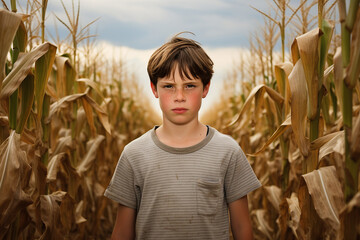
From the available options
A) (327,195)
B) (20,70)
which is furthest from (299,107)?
(20,70)

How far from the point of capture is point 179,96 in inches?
71.5

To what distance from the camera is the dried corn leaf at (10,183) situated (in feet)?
6.49

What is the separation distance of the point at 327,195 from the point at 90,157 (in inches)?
99.5

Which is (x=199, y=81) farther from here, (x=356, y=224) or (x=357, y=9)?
(x=356, y=224)

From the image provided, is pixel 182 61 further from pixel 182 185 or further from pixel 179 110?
pixel 182 185

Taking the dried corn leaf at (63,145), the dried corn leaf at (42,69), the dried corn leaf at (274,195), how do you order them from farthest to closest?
1. the dried corn leaf at (274,195)
2. the dried corn leaf at (63,145)
3. the dried corn leaf at (42,69)

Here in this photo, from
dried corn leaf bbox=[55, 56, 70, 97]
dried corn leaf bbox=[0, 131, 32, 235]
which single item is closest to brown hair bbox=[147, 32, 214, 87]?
dried corn leaf bbox=[0, 131, 32, 235]

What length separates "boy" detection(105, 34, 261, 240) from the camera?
1.84 metres

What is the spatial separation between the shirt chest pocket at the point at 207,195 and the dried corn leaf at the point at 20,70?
106cm

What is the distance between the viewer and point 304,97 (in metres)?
2.10

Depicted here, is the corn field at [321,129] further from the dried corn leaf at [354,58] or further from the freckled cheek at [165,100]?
the freckled cheek at [165,100]

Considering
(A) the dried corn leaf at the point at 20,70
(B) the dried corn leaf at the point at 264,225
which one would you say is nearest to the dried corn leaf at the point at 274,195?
(B) the dried corn leaf at the point at 264,225

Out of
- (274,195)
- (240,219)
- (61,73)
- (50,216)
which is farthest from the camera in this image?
(274,195)

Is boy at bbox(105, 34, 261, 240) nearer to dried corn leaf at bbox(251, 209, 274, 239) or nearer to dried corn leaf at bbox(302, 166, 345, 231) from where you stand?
dried corn leaf at bbox(302, 166, 345, 231)
